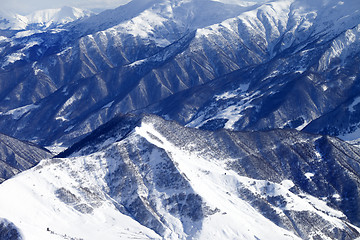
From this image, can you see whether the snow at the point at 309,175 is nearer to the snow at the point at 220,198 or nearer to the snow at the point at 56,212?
the snow at the point at 220,198

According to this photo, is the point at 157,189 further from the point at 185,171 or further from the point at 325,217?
the point at 325,217

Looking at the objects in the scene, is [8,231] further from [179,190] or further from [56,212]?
[179,190]

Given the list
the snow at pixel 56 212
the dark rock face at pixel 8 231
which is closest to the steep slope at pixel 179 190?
the snow at pixel 56 212

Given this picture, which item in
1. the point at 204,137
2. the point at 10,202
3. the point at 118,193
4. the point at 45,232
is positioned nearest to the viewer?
the point at 45,232

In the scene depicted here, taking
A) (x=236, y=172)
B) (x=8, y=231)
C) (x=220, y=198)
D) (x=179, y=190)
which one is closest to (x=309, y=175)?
(x=236, y=172)

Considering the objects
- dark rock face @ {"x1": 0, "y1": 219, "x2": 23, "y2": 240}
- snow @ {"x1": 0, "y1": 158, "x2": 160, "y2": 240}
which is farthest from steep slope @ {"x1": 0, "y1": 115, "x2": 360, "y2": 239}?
dark rock face @ {"x1": 0, "y1": 219, "x2": 23, "y2": 240}

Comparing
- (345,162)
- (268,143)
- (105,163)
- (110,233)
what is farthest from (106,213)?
(345,162)
